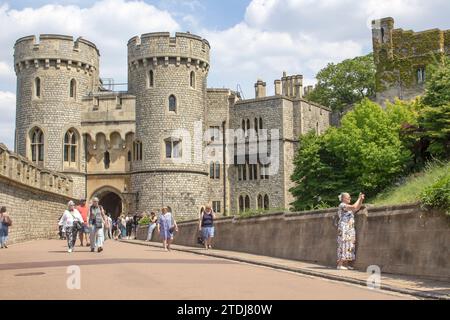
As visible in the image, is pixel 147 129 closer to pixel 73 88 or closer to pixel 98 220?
pixel 73 88

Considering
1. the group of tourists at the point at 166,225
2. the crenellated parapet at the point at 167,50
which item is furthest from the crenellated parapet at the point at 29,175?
the crenellated parapet at the point at 167,50

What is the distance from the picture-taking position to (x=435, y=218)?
1256cm

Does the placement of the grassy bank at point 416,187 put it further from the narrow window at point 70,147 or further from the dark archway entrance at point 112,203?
the dark archway entrance at point 112,203

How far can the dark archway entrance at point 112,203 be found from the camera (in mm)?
51000

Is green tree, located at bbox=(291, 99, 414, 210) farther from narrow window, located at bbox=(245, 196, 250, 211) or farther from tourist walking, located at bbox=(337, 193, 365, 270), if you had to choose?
tourist walking, located at bbox=(337, 193, 365, 270)

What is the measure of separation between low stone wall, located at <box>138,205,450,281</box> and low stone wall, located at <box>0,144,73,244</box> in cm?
1125

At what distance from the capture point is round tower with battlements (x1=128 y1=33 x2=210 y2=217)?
45.9 metres

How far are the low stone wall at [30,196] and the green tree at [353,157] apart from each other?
1319 centimetres

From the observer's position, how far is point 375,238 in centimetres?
1427

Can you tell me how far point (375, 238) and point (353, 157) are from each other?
24547 millimetres

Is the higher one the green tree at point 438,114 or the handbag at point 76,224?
the green tree at point 438,114

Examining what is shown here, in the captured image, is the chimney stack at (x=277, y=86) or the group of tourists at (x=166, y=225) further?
the chimney stack at (x=277, y=86)

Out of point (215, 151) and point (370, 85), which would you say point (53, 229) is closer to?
point (215, 151)
